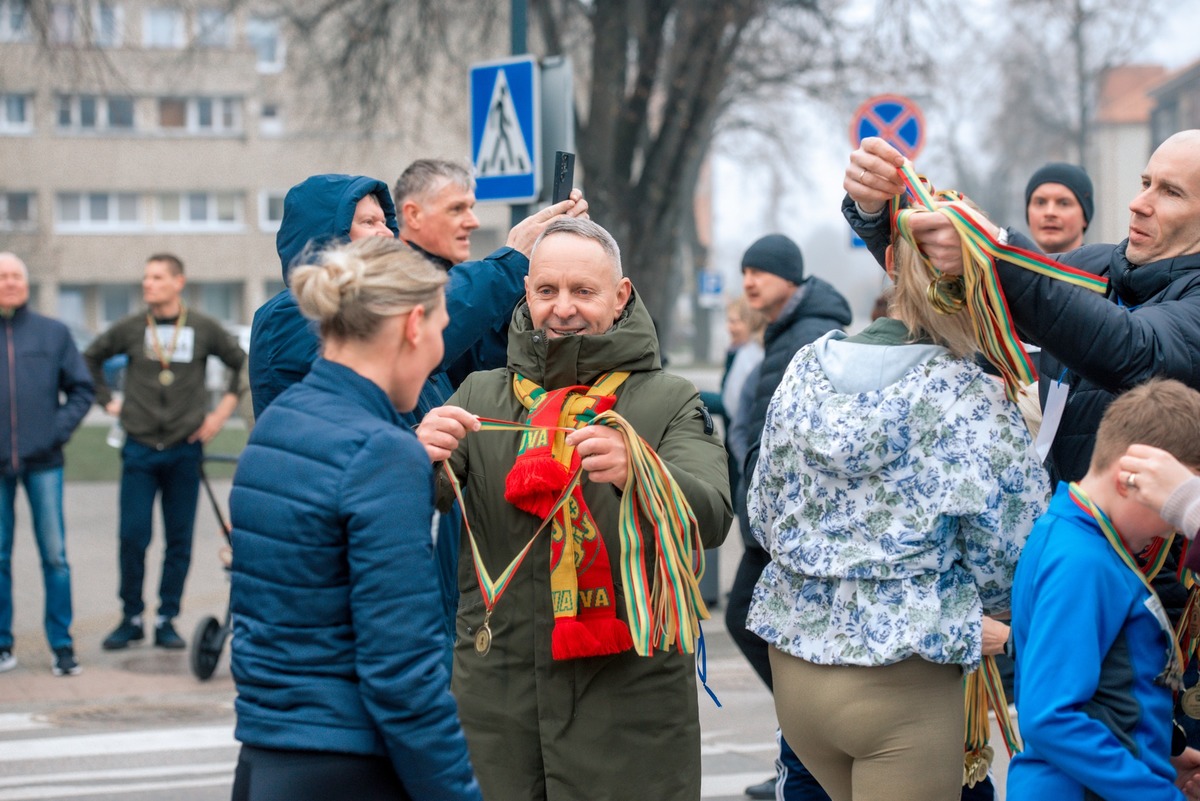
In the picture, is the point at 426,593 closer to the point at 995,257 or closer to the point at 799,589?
the point at 799,589

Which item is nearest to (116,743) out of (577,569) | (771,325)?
(771,325)

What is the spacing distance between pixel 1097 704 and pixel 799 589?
0.77 meters

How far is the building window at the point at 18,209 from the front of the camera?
50.7m

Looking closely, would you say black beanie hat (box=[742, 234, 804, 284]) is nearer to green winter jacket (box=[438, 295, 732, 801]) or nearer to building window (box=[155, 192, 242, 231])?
green winter jacket (box=[438, 295, 732, 801])

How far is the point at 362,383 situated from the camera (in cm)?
272

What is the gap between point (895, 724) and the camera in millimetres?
3223

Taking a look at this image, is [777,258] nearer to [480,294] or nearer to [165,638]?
[480,294]

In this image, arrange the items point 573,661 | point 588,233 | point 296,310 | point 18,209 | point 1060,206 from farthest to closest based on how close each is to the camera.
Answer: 1. point 18,209
2. point 1060,206
3. point 296,310
4. point 588,233
5. point 573,661

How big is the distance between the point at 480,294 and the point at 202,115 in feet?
171

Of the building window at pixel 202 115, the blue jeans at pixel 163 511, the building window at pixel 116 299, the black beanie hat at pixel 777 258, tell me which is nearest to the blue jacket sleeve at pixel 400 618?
the black beanie hat at pixel 777 258

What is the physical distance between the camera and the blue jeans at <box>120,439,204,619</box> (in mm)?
8602

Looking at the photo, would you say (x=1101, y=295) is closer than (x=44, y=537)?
Yes

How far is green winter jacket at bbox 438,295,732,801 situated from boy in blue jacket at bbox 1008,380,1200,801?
2.79 ft

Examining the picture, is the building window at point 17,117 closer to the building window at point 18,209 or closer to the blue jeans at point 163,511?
the building window at point 18,209
